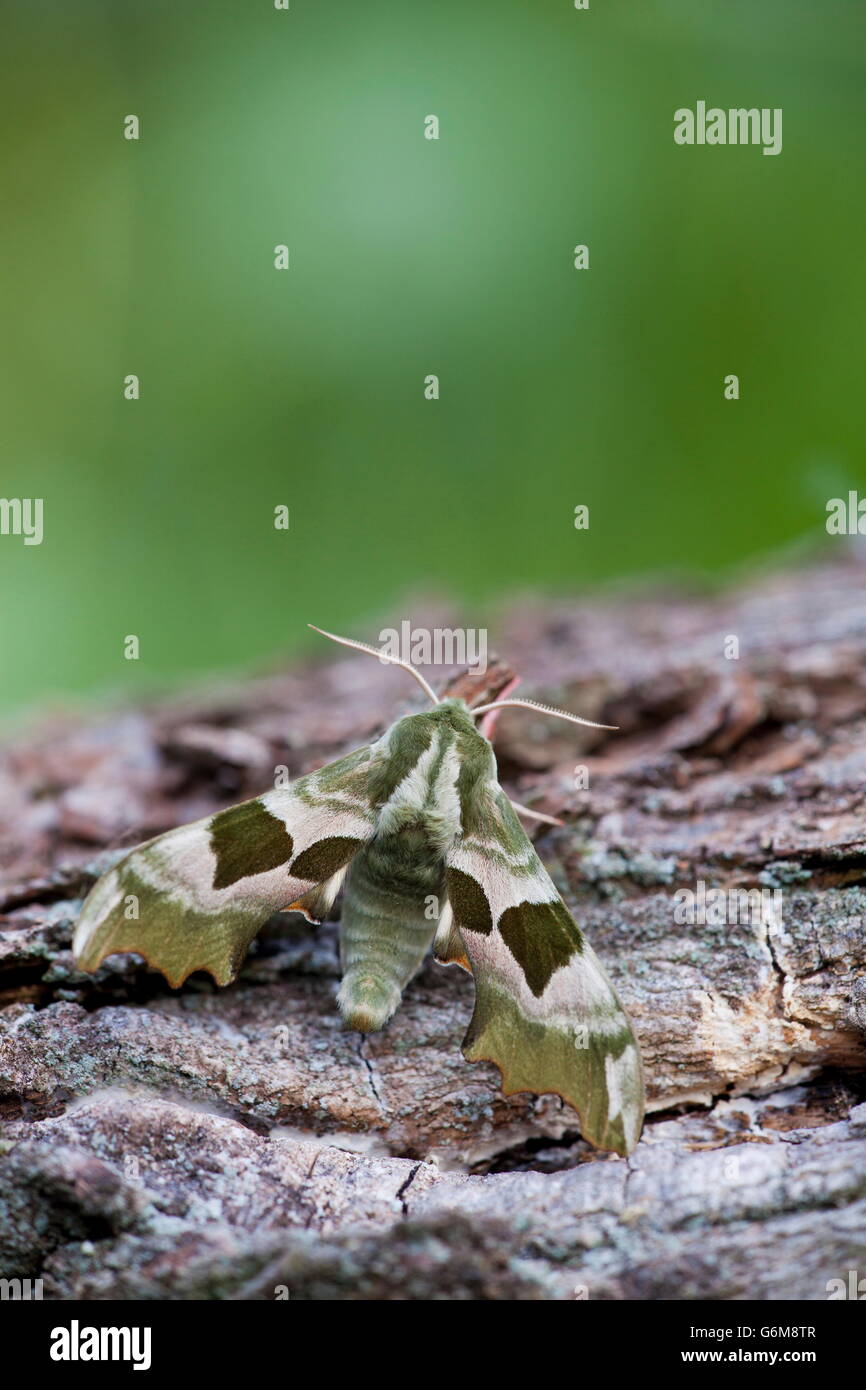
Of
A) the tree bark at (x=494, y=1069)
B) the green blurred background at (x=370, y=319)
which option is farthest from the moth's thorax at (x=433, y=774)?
the green blurred background at (x=370, y=319)

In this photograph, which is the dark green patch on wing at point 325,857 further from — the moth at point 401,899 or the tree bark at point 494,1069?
the tree bark at point 494,1069

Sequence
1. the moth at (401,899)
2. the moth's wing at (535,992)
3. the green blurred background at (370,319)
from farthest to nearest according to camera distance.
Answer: the green blurred background at (370,319)
the moth at (401,899)
the moth's wing at (535,992)

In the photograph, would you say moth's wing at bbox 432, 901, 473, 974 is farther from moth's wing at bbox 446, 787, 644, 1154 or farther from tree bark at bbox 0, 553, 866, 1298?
tree bark at bbox 0, 553, 866, 1298

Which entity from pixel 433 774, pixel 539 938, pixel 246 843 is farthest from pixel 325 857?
pixel 539 938

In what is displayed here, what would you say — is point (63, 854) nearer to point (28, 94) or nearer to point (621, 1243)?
point (621, 1243)

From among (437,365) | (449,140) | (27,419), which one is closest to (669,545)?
(437,365)

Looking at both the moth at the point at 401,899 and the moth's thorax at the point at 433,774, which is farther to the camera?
the moth's thorax at the point at 433,774

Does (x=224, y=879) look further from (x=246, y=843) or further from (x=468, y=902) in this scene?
(x=468, y=902)
